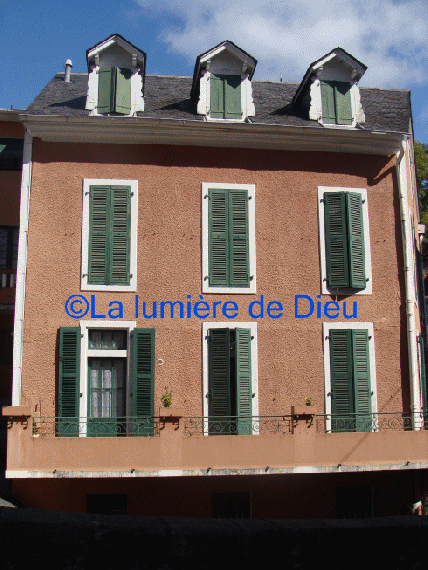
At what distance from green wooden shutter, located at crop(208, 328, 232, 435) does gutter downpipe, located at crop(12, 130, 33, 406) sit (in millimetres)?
3702

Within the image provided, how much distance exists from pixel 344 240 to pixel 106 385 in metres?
5.75

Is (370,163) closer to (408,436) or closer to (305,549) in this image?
(408,436)

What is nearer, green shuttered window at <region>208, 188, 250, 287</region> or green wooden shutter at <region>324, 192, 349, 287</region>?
green shuttered window at <region>208, 188, 250, 287</region>

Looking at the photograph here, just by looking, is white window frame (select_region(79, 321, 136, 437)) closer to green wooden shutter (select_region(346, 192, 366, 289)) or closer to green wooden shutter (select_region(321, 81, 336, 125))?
green wooden shutter (select_region(346, 192, 366, 289))

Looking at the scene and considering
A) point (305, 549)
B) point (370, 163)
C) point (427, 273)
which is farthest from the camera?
point (427, 273)

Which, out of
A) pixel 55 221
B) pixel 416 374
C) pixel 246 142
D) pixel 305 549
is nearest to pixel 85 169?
pixel 55 221

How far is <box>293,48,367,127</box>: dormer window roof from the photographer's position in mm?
13453

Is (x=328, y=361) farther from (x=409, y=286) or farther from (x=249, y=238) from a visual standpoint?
(x=249, y=238)

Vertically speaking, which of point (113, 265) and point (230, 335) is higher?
point (113, 265)

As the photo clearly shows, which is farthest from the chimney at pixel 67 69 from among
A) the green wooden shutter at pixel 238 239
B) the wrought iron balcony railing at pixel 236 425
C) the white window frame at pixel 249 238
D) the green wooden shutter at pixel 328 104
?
the wrought iron balcony railing at pixel 236 425

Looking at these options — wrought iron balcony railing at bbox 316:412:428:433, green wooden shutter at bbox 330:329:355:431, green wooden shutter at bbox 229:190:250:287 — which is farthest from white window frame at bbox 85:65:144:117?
wrought iron balcony railing at bbox 316:412:428:433

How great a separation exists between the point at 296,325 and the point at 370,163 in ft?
13.1

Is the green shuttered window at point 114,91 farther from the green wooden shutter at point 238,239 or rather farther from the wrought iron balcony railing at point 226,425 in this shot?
the wrought iron balcony railing at point 226,425

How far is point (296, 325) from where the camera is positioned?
12492 millimetres
